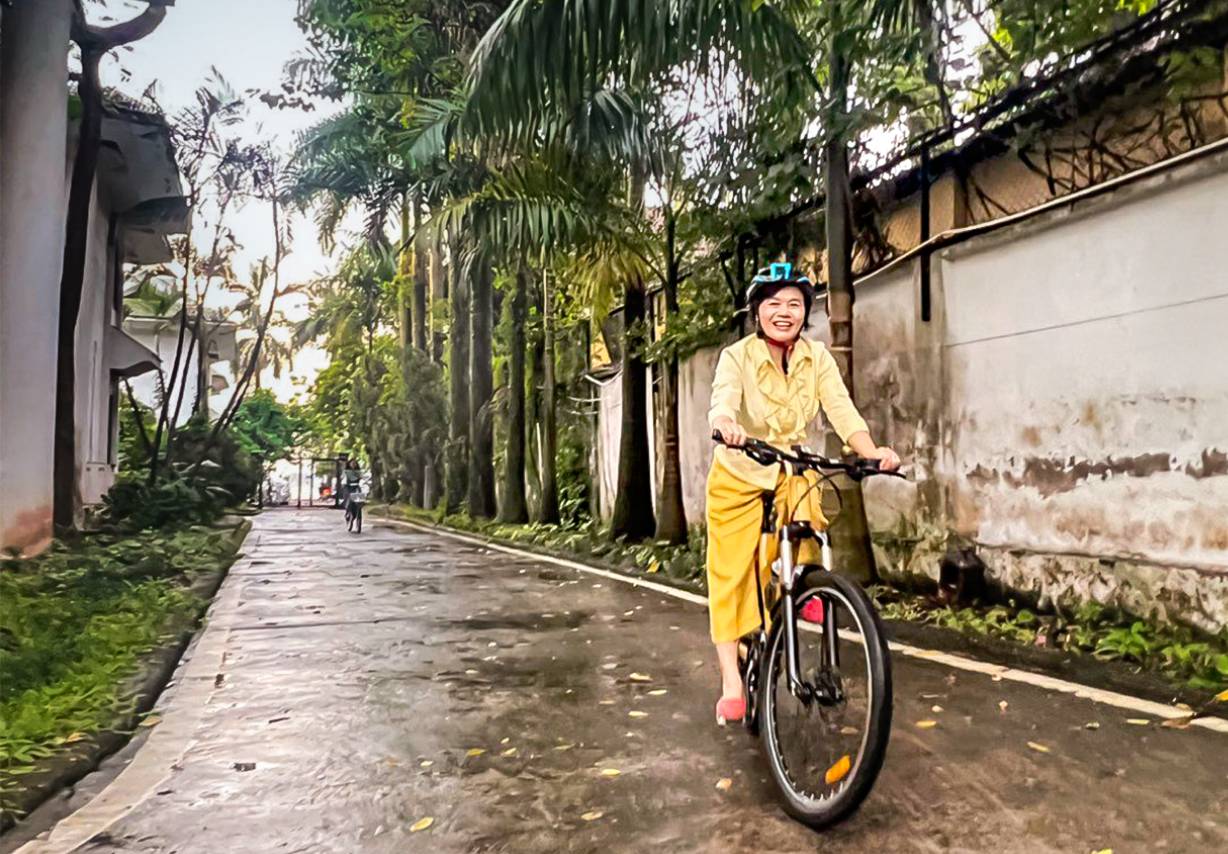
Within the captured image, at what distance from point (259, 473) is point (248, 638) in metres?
5.62

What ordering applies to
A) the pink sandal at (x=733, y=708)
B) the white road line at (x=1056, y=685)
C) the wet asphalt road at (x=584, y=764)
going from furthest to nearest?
1. the white road line at (x=1056, y=685)
2. the pink sandal at (x=733, y=708)
3. the wet asphalt road at (x=584, y=764)

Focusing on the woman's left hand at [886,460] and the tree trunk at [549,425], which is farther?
the tree trunk at [549,425]

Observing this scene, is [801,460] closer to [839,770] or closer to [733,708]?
[839,770]

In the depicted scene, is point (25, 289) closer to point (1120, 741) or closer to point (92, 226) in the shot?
point (92, 226)

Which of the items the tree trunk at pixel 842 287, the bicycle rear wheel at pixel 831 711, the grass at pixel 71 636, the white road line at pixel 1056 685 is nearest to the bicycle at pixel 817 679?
the bicycle rear wheel at pixel 831 711

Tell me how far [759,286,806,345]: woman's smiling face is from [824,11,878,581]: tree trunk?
13.3 ft

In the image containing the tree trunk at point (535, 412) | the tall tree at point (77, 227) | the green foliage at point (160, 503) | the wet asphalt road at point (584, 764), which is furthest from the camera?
the tree trunk at point (535, 412)

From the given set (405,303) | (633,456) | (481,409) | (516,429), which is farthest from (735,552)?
(405,303)

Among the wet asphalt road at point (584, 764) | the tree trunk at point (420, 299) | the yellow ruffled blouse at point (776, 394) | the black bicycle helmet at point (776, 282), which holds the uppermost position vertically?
the tree trunk at point (420, 299)

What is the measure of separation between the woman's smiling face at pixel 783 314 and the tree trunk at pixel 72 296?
3745mm

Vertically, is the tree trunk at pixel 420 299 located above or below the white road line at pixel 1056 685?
above

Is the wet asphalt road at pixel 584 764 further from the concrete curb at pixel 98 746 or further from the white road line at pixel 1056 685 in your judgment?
the concrete curb at pixel 98 746

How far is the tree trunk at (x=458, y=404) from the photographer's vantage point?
20.5 meters

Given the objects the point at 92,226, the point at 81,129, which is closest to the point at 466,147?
the point at 92,226
